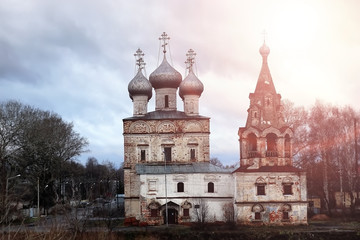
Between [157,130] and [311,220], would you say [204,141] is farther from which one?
[311,220]

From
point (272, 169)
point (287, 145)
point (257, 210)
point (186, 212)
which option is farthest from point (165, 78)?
point (257, 210)

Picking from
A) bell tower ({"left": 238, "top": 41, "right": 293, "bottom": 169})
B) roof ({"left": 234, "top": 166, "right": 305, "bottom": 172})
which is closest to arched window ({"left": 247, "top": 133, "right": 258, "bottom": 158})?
bell tower ({"left": 238, "top": 41, "right": 293, "bottom": 169})

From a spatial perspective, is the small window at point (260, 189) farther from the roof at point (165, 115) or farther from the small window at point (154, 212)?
the roof at point (165, 115)

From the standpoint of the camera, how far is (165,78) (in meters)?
38.9

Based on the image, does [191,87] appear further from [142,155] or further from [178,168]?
[178,168]

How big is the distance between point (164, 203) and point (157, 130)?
5.79m

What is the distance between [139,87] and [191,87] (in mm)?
→ 3855

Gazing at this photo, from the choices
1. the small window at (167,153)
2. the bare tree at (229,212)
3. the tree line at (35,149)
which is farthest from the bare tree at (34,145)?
the bare tree at (229,212)

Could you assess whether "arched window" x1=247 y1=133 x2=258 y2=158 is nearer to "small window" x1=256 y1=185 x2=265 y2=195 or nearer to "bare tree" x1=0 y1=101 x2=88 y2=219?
"small window" x1=256 y1=185 x2=265 y2=195

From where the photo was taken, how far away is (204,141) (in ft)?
121

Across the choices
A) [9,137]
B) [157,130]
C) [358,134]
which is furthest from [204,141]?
[9,137]

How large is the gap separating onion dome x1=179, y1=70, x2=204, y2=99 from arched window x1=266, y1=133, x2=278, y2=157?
26.3ft

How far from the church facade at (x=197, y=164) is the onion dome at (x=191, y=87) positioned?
74mm

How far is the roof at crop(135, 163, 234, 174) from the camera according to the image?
34344 mm
